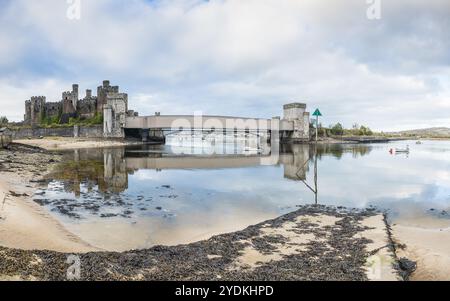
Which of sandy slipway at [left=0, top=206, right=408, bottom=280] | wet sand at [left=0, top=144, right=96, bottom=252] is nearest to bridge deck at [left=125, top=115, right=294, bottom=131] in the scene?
wet sand at [left=0, top=144, right=96, bottom=252]

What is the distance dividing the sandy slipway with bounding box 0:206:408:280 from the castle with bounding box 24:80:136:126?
62.0 metres

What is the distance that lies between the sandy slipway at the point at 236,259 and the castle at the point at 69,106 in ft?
203

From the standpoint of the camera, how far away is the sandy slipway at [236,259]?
5973 mm

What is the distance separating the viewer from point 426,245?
8.79 m

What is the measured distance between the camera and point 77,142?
58.6 meters

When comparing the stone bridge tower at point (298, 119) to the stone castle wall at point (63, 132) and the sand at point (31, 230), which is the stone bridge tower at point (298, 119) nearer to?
the stone castle wall at point (63, 132)

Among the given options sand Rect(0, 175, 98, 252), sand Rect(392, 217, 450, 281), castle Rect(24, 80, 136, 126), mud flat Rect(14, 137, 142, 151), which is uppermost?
castle Rect(24, 80, 136, 126)

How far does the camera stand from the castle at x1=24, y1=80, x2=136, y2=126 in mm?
71312

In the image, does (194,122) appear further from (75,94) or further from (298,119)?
(75,94)

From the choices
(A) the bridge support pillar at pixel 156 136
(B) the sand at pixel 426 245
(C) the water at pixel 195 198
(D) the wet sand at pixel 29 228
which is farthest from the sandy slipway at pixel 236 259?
(A) the bridge support pillar at pixel 156 136

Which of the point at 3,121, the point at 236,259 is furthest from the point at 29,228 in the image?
the point at 3,121

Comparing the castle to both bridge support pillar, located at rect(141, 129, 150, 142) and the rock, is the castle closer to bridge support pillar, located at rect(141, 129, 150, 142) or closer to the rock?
bridge support pillar, located at rect(141, 129, 150, 142)

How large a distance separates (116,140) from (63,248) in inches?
2386
